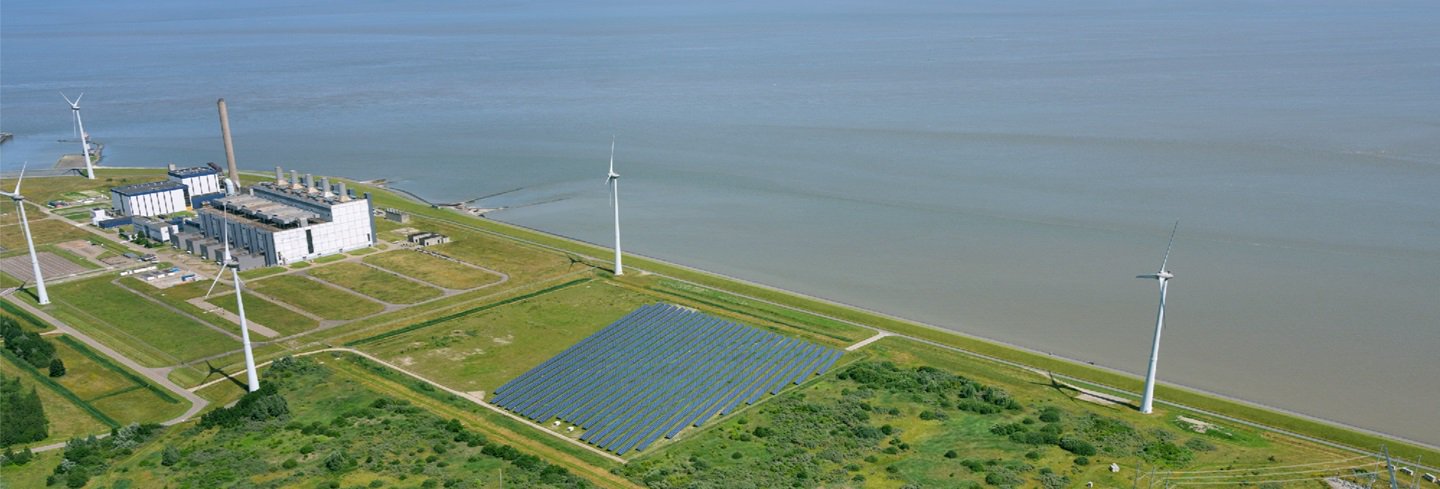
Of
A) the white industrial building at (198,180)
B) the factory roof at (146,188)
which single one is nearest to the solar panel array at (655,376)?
the factory roof at (146,188)

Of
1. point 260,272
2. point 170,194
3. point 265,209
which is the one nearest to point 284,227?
point 260,272

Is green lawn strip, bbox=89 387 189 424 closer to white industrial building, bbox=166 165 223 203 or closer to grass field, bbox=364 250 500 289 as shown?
grass field, bbox=364 250 500 289

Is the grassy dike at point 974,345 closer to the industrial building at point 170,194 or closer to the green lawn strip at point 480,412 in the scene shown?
the green lawn strip at point 480,412

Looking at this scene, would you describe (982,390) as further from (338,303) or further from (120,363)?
(120,363)

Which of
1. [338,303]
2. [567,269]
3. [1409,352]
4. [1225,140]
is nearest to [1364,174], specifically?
[1225,140]

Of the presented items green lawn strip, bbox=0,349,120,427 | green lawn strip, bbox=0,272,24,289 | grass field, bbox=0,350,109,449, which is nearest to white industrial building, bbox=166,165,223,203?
green lawn strip, bbox=0,272,24,289

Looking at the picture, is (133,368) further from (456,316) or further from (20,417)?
(456,316)
